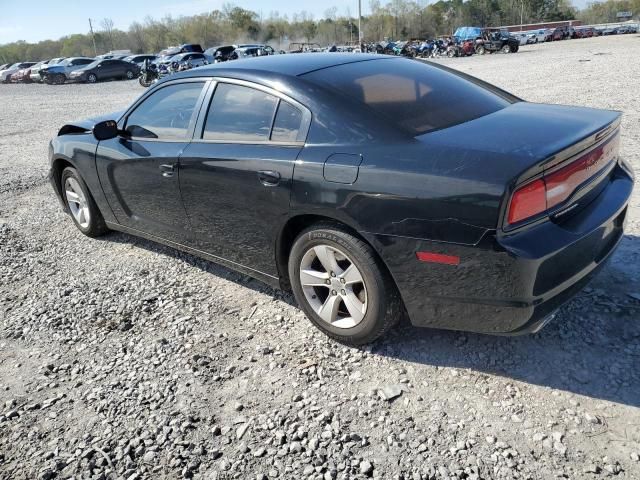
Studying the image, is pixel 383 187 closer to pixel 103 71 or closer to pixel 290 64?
pixel 290 64

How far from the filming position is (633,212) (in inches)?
173

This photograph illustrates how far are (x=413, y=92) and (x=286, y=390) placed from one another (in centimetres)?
190

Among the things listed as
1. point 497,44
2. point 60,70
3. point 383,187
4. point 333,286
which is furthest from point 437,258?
point 60,70

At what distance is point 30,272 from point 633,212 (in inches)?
207


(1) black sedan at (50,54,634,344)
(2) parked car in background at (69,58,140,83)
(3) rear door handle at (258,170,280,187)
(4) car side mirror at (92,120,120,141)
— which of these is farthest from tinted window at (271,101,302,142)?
A: (2) parked car in background at (69,58,140,83)

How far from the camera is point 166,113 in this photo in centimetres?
396

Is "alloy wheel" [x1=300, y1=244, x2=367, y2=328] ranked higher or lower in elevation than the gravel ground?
higher

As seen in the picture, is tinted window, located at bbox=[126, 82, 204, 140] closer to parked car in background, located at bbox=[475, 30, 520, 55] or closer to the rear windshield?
the rear windshield

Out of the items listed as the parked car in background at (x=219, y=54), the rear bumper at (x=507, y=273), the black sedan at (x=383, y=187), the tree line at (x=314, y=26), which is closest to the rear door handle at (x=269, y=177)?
the black sedan at (x=383, y=187)

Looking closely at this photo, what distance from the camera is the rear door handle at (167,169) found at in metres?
3.66

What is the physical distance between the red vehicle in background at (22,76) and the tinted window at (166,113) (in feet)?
139

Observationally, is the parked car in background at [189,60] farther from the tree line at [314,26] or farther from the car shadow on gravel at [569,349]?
the tree line at [314,26]

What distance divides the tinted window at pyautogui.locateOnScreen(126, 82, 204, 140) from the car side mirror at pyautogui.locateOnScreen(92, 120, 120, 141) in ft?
0.38

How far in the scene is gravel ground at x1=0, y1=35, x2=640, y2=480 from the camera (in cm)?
228
